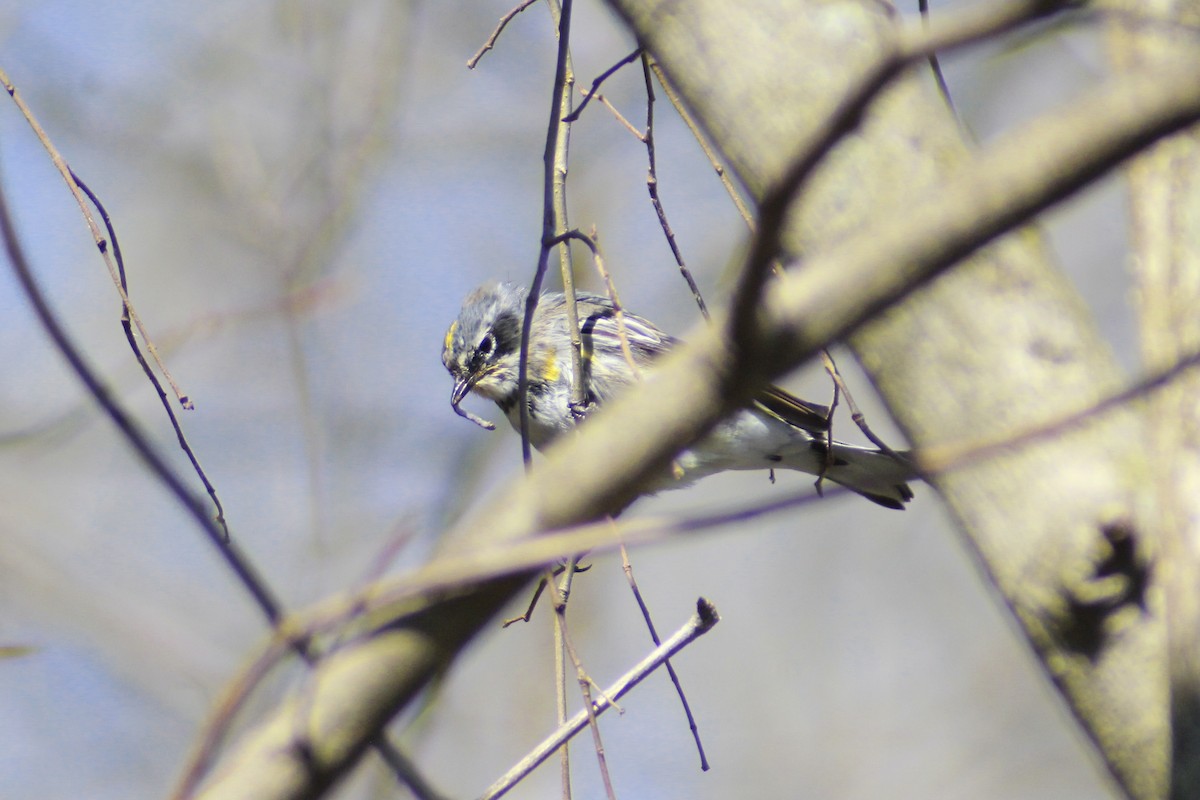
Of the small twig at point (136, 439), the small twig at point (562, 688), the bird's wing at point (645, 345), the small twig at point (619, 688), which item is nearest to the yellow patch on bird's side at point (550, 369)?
the bird's wing at point (645, 345)

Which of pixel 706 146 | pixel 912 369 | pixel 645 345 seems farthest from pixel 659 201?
pixel 645 345

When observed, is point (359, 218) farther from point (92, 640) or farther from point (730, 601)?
point (730, 601)

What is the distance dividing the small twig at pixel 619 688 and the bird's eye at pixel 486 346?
9.69 ft

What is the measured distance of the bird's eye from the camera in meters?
4.73

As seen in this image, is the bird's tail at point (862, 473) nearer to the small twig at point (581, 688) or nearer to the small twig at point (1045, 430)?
the small twig at point (581, 688)

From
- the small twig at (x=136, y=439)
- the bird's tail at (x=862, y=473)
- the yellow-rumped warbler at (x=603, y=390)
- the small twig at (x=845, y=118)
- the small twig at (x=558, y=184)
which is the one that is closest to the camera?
the small twig at (x=845, y=118)

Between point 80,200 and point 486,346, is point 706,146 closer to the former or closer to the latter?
point 80,200

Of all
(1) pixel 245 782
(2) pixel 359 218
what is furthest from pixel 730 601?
(1) pixel 245 782

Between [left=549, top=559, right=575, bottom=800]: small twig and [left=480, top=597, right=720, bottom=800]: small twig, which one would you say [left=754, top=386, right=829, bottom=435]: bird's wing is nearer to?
[left=549, top=559, right=575, bottom=800]: small twig

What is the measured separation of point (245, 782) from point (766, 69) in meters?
1.56

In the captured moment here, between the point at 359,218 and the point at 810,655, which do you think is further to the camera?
the point at 810,655

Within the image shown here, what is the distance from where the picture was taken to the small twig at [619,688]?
161cm

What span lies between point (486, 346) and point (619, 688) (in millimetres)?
3000

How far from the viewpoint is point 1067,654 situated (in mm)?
1736
